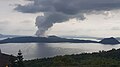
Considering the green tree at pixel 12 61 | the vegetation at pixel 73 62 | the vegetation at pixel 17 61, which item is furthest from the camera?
the green tree at pixel 12 61

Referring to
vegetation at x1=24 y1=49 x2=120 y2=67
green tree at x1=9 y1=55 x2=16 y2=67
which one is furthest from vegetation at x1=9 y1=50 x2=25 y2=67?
vegetation at x1=24 y1=49 x2=120 y2=67

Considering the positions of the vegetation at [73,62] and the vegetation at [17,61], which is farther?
the vegetation at [17,61]

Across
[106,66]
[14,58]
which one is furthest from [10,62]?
[106,66]

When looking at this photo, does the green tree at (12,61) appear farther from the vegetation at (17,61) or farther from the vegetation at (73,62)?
the vegetation at (73,62)

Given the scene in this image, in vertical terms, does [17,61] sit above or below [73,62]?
above

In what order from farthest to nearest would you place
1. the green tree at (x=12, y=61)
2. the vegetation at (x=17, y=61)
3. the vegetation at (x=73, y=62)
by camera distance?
1. the green tree at (x=12, y=61)
2. the vegetation at (x=17, y=61)
3. the vegetation at (x=73, y=62)

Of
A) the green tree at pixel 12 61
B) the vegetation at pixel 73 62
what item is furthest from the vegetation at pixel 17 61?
the vegetation at pixel 73 62

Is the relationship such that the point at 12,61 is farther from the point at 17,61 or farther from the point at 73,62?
the point at 73,62

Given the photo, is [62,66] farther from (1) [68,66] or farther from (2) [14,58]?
(2) [14,58]

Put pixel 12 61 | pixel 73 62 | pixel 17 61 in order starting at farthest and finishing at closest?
pixel 73 62 < pixel 12 61 < pixel 17 61

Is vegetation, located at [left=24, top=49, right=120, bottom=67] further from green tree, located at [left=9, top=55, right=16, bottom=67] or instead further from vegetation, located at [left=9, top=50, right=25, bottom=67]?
green tree, located at [left=9, top=55, right=16, bottom=67]

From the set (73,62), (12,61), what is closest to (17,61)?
(12,61)

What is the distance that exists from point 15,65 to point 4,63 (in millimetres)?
1013

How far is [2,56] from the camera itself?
15.9 meters
